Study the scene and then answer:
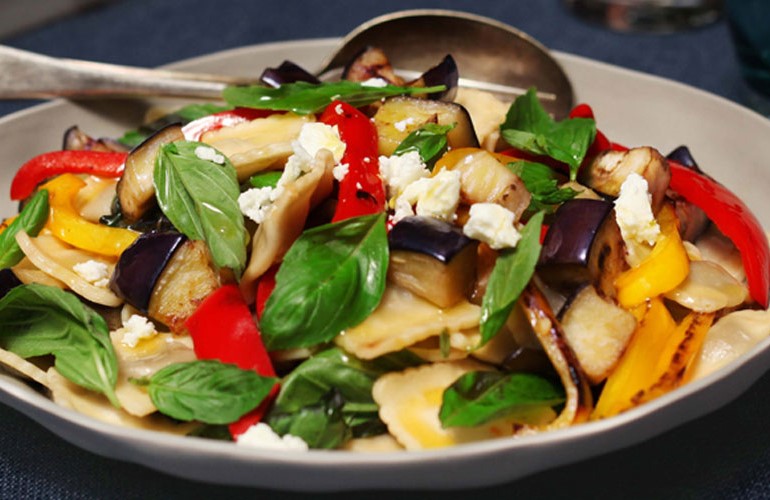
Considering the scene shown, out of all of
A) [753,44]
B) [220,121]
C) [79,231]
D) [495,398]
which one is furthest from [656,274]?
[753,44]

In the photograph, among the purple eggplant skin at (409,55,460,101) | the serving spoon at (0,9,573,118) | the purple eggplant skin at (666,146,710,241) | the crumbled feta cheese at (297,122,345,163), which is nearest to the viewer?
the crumbled feta cheese at (297,122,345,163)

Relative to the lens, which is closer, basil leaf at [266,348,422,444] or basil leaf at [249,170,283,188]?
basil leaf at [266,348,422,444]

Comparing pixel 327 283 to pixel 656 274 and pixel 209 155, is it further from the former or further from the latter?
pixel 656 274

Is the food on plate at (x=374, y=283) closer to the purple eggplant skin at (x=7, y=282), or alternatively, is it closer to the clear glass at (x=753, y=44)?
the purple eggplant skin at (x=7, y=282)

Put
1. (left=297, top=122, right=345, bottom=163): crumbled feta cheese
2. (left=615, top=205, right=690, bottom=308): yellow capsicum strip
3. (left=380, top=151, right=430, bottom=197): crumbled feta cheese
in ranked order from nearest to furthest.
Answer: (left=615, top=205, right=690, bottom=308): yellow capsicum strip
(left=380, top=151, right=430, bottom=197): crumbled feta cheese
(left=297, top=122, right=345, bottom=163): crumbled feta cheese

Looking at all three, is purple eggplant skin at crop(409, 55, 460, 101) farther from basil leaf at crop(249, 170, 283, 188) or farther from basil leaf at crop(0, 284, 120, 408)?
basil leaf at crop(0, 284, 120, 408)

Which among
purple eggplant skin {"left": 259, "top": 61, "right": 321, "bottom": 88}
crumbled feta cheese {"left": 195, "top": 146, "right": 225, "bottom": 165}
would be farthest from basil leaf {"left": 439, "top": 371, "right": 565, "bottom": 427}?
purple eggplant skin {"left": 259, "top": 61, "right": 321, "bottom": 88}
